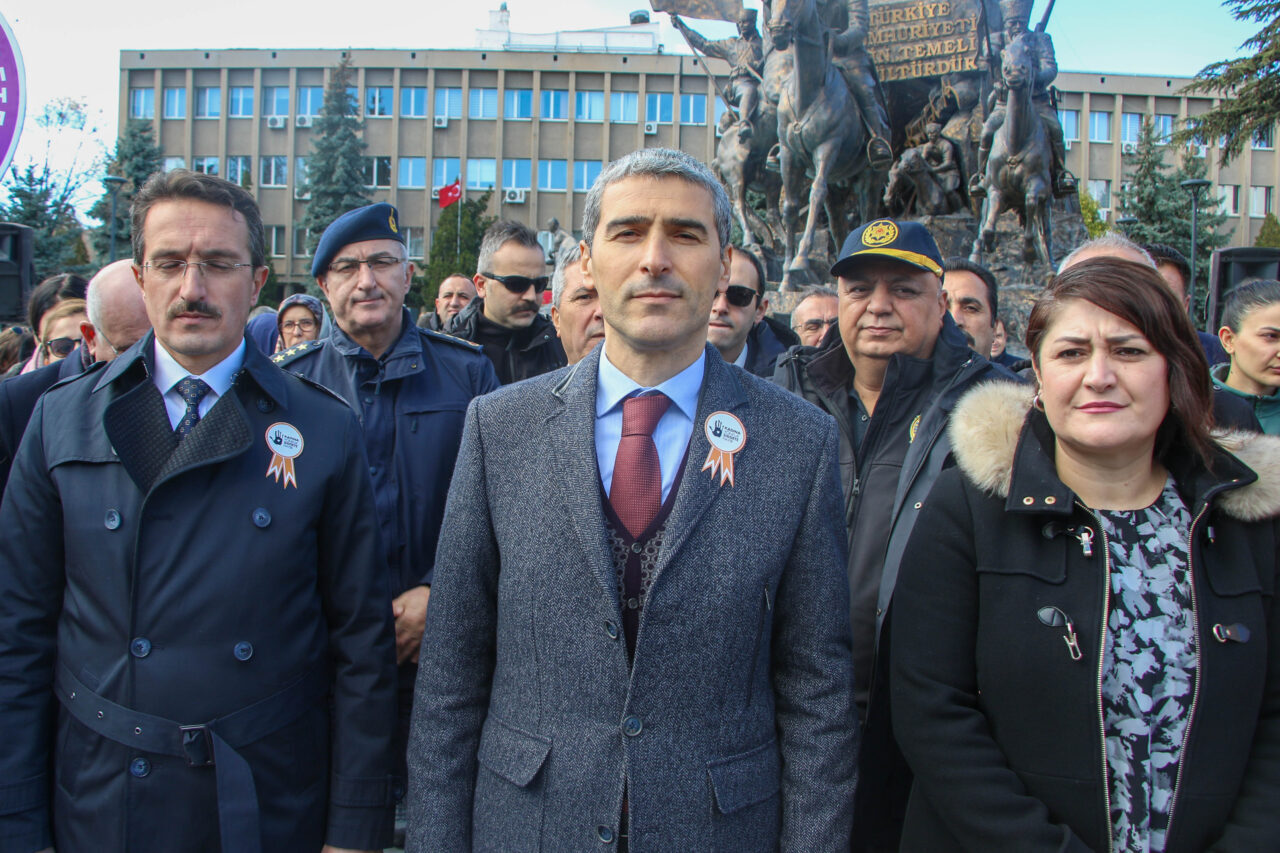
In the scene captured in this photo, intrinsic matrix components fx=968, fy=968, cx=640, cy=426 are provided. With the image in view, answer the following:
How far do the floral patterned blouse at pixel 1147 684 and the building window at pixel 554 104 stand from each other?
4951cm

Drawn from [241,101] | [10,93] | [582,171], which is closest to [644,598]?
[10,93]

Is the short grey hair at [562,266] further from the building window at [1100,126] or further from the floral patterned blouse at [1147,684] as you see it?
the building window at [1100,126]

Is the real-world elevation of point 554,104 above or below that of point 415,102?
above

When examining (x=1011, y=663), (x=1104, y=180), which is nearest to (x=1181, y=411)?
(x=1011, y=663)

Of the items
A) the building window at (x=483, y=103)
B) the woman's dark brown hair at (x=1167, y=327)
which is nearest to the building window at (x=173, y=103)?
the building window at (x=483, y=103)

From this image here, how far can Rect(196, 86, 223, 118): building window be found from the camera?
48875 millimetres

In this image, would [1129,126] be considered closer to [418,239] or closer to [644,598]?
[418,239]

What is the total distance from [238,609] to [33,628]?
1.56 feet

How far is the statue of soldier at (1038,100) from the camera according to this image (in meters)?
12.3

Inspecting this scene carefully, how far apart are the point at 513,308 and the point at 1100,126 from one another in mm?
53627

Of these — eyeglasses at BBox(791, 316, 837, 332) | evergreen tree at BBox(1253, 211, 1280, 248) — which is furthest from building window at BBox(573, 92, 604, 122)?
eyeglasses at BBox(791, 316, 837, 332)

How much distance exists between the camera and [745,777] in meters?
1.86

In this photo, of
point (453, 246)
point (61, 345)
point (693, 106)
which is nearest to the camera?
point (61, 345)

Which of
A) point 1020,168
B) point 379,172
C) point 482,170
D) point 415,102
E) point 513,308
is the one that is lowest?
point 513,308
